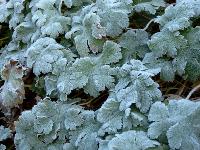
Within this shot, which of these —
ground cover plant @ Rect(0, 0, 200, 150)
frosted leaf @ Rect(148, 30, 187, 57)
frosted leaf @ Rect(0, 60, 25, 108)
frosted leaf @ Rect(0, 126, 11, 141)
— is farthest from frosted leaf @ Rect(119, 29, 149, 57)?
frosted leaf @ Rect(0, 126, 11, 141)

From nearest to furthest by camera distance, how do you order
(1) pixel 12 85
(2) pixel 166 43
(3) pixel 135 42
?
(2) pixel 166 43 → (3) pixel 135 42 → (1) pixel 12 85

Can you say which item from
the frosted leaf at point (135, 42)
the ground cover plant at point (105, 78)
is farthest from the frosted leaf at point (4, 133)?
the frosted leaf at point (135, 42)

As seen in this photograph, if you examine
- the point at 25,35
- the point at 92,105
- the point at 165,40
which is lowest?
the point at 92,105

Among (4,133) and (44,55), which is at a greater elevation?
(44,55)

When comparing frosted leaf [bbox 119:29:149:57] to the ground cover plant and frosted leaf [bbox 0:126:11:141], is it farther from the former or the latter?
frosted leaf [bbox 0:126:11:141]

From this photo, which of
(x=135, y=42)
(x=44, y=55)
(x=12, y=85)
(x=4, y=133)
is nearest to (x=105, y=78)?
(x=135, y=42)

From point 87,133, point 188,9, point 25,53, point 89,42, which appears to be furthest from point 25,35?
point 188,9

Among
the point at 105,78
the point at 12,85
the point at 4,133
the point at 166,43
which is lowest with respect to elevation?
the point at 4,133

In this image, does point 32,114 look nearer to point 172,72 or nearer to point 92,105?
point 92,105

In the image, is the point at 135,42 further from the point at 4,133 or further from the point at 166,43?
the point at 4,133
